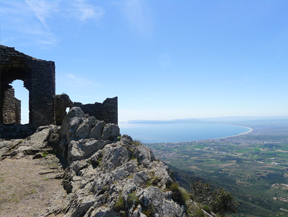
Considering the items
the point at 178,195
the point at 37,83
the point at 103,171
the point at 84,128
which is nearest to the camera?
the point at 178,195

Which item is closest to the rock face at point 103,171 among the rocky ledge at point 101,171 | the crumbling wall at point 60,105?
the rocky ledge at point 101,171

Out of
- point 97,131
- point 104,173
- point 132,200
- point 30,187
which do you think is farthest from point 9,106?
point 132,200

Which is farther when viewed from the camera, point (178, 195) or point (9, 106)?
point (9, 106)

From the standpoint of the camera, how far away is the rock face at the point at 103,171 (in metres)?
5.58

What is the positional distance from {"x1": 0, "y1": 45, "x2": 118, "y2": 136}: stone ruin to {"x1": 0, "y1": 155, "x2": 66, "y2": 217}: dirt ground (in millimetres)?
6412

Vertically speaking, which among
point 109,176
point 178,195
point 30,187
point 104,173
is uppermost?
point 109,176

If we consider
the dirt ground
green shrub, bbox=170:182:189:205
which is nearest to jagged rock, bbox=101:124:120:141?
the dirt ground

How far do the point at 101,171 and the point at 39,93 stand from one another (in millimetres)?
13278

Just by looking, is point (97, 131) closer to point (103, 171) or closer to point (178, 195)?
point (103, 171)

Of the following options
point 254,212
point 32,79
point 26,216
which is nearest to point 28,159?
point 26,216

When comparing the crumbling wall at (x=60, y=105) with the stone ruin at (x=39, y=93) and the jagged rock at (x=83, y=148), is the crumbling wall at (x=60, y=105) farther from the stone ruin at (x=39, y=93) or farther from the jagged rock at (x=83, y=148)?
the jagged rock at (x=83, y=148)

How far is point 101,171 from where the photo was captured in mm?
7863

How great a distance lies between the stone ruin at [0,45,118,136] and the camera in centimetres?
1655

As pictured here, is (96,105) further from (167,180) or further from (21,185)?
(167,180)
